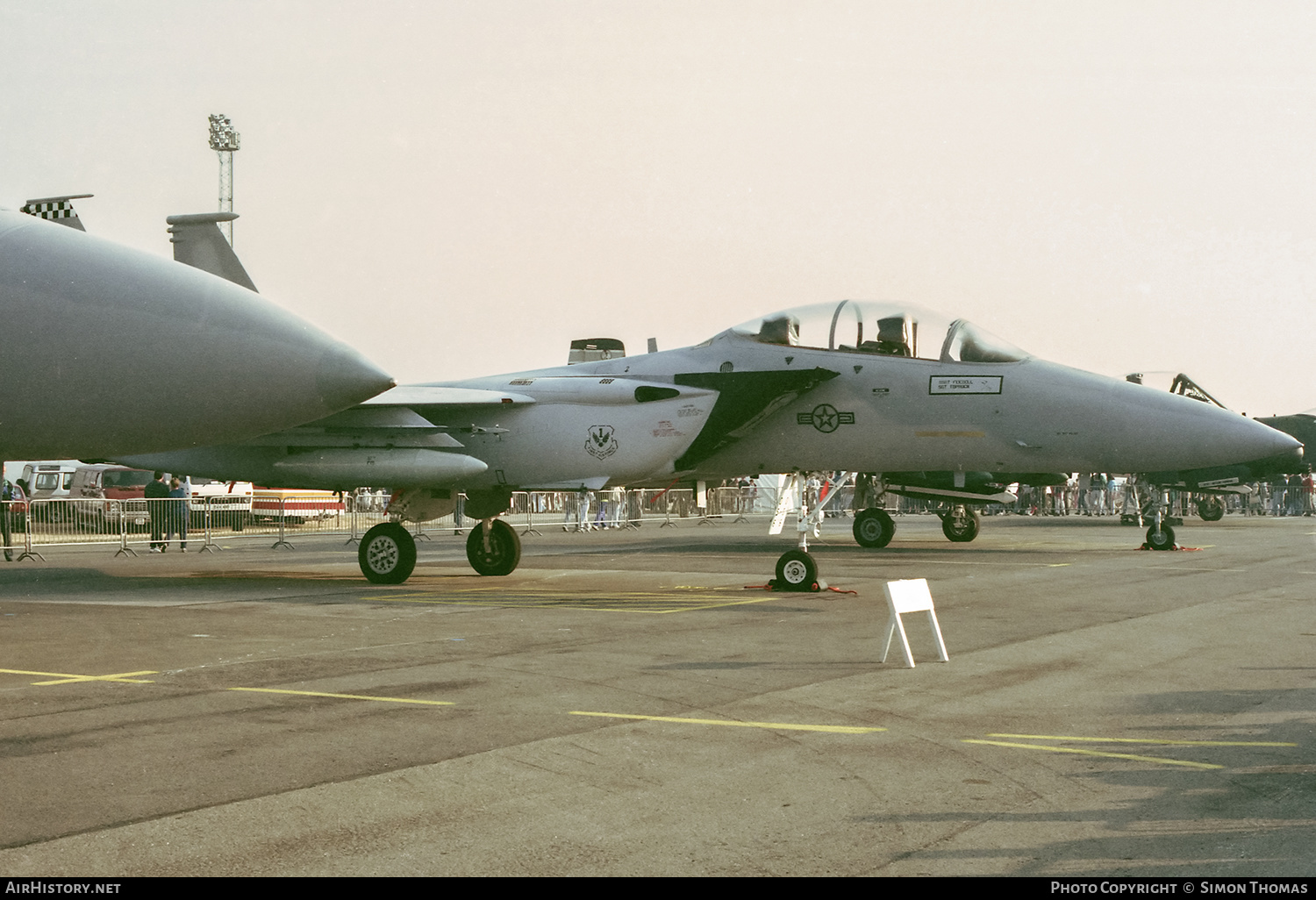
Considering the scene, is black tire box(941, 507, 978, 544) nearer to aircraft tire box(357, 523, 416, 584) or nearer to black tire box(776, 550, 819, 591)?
black tire box(776, 550, 819, 591)

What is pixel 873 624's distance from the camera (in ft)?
33.7

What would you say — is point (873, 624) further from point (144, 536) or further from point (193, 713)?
point (144, 536)

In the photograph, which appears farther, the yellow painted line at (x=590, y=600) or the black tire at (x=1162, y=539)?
the black tire at (x=1162, y=539)

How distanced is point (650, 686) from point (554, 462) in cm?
737

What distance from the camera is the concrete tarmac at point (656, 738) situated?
13.2ft

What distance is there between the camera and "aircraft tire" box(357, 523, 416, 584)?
14.6 meters

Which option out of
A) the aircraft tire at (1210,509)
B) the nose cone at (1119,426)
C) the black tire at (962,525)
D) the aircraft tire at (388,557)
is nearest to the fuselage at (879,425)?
the nose cone at (1119,426)

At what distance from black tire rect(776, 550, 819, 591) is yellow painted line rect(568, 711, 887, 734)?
6954 millimetres

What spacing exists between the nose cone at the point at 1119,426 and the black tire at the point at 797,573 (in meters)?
3.47

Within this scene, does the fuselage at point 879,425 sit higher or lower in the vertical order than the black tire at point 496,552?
higher

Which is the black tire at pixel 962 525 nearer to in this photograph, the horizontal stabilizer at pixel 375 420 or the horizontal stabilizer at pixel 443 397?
the horizontal stabilizer at pixel 443 397

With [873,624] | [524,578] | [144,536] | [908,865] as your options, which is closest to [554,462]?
[524,578]

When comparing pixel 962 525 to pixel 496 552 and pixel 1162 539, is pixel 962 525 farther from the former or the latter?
pixel 496 552

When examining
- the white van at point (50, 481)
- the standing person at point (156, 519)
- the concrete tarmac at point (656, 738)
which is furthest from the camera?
the white van at point (50, 481)
